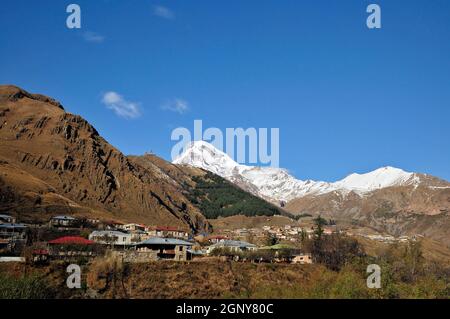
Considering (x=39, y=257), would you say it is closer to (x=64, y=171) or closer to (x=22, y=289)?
(x=22, y=289)

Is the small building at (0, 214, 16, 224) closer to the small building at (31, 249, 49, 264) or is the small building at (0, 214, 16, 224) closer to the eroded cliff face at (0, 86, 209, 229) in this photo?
the eroded cliff face at (0, 86, 209, 229)

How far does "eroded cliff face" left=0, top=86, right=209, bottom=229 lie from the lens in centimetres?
10487

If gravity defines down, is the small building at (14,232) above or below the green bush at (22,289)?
above

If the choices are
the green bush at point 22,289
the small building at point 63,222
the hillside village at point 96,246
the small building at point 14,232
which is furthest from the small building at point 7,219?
the green bush at point 22,289

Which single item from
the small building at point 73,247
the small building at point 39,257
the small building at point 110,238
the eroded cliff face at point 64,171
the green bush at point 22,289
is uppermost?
the eroded cliff face at point 64,171

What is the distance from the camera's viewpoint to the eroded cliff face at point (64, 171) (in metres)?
105

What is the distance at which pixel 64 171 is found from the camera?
12625 centimetres

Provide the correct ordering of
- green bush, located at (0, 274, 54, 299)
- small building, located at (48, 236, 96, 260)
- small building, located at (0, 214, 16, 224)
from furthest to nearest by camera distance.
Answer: small building, located at (0, 214, 16, 224)
small building, located at (48, 236, 96, 260)
green bush, located at (0, 274, 54, 299)

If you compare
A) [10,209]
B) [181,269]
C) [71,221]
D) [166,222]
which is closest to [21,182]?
[10,209]

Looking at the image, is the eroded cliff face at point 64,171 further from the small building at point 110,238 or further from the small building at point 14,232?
the small building at point 110,238

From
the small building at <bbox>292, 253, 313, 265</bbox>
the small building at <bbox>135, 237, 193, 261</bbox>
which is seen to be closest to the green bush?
the small building at <bbox>135, 237, 193, 261</bbox>

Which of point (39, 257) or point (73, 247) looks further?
point (73, 247)

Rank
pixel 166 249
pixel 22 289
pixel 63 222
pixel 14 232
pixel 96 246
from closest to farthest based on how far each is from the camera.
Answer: pixel 22 289 < pixel 96 246 < pixel 166 249 < pixel 14 232 < pixel 63 222

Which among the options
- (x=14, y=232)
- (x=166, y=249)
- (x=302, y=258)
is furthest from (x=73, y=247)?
(x=302, y=258)
